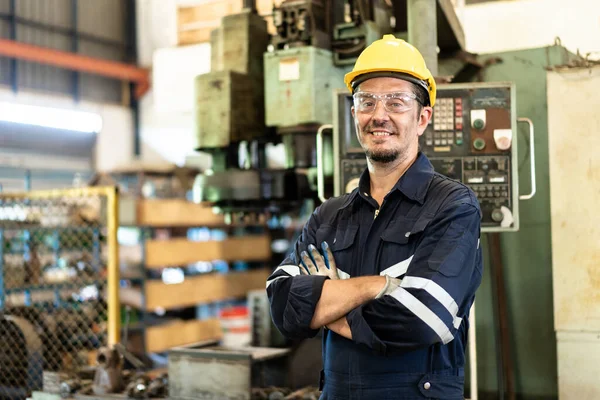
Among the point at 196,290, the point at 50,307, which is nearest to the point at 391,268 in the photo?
the point at 50,307

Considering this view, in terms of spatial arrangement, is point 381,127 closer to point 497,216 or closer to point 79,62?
point 497,216

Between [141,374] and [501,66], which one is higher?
[501,66]

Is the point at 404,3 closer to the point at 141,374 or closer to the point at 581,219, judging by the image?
the point at 581,219

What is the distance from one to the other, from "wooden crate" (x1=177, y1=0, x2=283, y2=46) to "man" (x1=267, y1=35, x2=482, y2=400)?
381cm

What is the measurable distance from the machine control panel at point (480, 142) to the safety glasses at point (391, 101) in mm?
739

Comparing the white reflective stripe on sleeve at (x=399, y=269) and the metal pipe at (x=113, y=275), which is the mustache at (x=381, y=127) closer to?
the white reflective stripe on sleeve at (x=399, y=269)

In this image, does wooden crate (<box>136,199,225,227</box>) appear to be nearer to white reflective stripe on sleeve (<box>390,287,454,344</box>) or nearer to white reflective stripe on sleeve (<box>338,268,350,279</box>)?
white reflective stripe on sleeve (<box>338,268,350,279</box>)

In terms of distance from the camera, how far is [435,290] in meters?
1.35

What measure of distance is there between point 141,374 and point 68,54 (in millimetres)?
7219

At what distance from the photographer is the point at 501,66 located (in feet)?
9.57

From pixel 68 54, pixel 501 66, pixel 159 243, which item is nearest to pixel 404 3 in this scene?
pixel 501 66

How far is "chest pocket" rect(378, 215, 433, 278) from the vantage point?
4.79 feet

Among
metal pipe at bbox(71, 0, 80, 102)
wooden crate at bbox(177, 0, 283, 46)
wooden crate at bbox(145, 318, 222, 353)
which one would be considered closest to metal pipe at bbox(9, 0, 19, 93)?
metal pipe at bbox(71, 0, 80, 102)

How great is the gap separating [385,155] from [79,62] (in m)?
8.54
